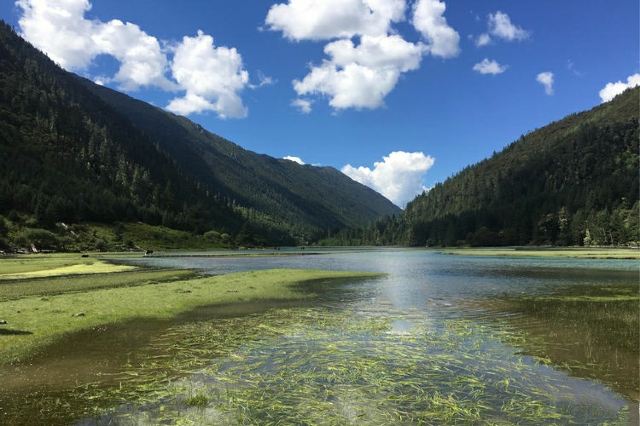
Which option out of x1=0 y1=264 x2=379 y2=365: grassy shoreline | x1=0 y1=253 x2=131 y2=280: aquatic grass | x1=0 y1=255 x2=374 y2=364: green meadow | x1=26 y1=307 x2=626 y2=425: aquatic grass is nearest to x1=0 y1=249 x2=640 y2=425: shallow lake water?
x1=26 y1=307 x2=626 y2=425: aquatic grass

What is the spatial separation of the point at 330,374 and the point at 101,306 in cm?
2700

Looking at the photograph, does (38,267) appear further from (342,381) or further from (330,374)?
(342,381)

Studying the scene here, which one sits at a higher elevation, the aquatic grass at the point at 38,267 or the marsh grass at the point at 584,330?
the marsh grass at the point at 584,330

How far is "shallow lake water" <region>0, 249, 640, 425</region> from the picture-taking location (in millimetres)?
15359

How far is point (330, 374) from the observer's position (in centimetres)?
1994

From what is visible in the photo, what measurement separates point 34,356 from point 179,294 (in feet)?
79.3

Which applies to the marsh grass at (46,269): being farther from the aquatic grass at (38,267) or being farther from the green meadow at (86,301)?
the green meadow at (86,301)

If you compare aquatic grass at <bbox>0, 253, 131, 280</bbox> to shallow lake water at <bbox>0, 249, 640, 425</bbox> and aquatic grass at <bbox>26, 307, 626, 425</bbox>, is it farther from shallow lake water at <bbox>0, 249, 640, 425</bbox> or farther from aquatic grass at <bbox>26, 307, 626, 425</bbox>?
aquatic grass at <bbox>26, 307, 626, 425</bbox>

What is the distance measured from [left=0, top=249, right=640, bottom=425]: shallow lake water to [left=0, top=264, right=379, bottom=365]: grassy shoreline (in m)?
2.26

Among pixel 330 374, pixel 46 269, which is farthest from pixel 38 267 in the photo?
pixel 330 374

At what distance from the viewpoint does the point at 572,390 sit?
17984 millimetres

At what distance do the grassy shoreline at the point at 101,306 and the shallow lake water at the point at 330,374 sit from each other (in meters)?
2.26

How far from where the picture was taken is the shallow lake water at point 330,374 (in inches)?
605

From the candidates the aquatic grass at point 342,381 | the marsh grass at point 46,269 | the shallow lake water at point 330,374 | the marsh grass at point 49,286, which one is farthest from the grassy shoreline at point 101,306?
the marsh grass at point 46,269
